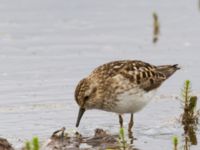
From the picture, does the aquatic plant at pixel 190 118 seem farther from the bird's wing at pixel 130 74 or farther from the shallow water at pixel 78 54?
the bird's wing at pixel 130 74

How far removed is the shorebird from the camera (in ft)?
39.8

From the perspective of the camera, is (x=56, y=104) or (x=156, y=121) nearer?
(x=156, y=121)

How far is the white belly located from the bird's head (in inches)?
15.4

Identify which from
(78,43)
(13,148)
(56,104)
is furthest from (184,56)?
(13,148)

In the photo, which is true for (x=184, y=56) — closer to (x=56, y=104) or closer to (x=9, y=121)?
(x=56, y=104)

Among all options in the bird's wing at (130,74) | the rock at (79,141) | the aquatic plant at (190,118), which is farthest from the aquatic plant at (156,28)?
the rock at (79,141)

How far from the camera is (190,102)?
11.8 meters

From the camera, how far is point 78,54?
16.8m

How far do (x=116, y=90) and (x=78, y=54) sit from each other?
180 inches

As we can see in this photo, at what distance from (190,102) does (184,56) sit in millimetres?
4767

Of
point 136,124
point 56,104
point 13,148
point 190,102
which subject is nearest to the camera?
point 13,148

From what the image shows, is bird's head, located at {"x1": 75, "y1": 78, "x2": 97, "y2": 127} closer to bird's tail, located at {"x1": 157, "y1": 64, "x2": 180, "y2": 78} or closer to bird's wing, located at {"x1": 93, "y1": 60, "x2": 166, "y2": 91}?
bird's wing, located at {"x1": 93, "y1": 60, "x2": 166, "y2": 91}

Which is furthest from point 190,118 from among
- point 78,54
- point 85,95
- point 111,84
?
point 78,54

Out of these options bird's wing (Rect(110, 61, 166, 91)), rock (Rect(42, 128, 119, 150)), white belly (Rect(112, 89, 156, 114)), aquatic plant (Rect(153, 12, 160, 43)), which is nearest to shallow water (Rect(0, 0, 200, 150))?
aquatic plant (Rect(153, 12, 160, 43))
